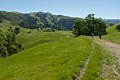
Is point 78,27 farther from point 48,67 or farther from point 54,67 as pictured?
point 54,67

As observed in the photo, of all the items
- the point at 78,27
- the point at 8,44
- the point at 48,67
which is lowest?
the point at 8,44

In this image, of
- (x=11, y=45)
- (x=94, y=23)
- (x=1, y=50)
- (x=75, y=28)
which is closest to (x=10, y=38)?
(x=11, y=45)

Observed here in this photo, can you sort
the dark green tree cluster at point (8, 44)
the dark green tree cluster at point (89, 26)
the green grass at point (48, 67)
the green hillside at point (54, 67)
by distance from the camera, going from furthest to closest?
1. the dark green tree cluster at point (89, 26)
2. the dark green tree cluster at point (8, 44)
3. the green grass at point (48, 67)
4. the green hillside at point (54, 67)

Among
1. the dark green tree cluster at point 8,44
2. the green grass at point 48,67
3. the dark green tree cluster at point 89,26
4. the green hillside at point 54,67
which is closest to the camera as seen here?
the green hillside at point 54,67

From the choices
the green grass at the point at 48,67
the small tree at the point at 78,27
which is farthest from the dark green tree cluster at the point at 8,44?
the green grass at the point at 48,67

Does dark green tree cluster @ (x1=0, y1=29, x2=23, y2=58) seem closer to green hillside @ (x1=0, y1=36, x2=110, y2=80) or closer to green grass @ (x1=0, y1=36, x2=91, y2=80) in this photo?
green grass @ (x1=0, y1=36, x2=91, y2=80)

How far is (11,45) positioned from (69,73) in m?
99.5

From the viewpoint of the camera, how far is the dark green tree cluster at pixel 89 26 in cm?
15020

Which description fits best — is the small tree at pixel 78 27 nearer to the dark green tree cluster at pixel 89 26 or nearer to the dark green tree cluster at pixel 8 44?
the dark green tree cluster at pixel 89 26

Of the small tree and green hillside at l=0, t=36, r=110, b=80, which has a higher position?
green hillside at l=0, t=36, r=110, b=80

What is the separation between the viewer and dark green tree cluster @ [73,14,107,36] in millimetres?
150200

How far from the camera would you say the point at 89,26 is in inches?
6053

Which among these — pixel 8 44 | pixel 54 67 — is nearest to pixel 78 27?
pixel 8 44

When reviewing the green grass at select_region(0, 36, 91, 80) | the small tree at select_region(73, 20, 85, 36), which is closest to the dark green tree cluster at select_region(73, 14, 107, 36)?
the small tree at select_region(73, 20, 85, 36)
